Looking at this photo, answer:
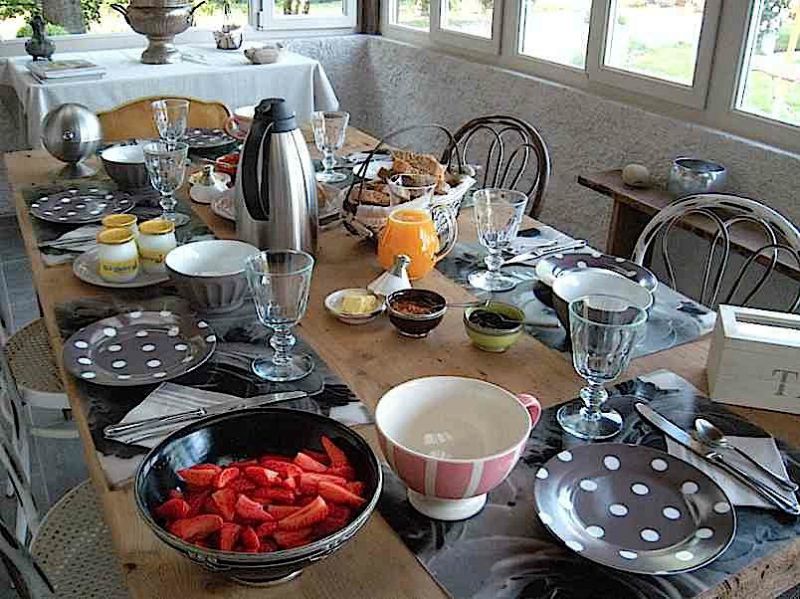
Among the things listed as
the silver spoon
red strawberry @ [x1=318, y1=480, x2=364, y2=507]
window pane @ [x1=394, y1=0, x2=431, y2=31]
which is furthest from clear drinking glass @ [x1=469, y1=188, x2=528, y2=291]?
window pane @ [x1=394, y1=0, x2=431, y2=31]

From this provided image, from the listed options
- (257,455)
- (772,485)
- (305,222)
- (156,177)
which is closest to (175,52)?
(156,177)

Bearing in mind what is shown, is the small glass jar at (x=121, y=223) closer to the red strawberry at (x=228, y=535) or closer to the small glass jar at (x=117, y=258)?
the small glass jar at (x=117, y=258)

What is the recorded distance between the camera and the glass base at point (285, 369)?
1.18m

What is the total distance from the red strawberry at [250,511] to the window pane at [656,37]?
7.67ft

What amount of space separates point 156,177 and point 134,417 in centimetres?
82

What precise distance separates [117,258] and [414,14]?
10.4 feet

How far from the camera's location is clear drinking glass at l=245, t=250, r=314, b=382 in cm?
118

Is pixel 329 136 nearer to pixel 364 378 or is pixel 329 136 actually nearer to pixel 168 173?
pixel 168 173

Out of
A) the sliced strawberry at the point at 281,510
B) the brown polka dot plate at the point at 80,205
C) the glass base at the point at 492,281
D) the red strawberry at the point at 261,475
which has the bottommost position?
the glass base at the point at 492,281

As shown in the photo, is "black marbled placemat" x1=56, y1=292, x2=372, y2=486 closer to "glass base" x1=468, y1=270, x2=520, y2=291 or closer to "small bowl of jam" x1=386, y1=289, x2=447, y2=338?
"small bowl of jam" x1=386, y1=289, x2=447, y2=338

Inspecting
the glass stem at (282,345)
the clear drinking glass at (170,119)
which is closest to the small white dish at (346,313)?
the glass stem at (282,345)

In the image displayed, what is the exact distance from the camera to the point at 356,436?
92 cm

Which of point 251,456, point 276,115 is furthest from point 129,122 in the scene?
point 251,456

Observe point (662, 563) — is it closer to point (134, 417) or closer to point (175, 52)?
point (134, 417)
